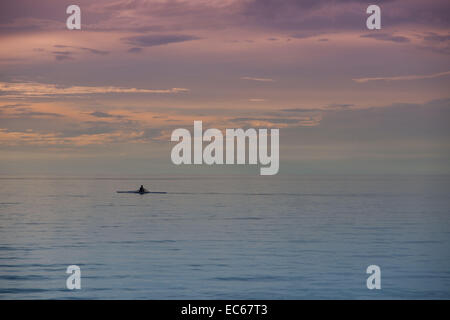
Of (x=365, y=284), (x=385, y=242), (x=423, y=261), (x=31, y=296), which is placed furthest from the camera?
(x=385, y=242)

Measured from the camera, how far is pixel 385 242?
174ft

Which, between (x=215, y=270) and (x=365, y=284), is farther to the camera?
(x=215, y=270)

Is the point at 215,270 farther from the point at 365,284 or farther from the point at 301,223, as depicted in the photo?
the point at 301,223

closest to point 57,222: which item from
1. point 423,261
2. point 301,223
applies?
point 301,223

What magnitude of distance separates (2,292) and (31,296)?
1.84 meters

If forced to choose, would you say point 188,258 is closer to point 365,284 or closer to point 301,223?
point 365,284
